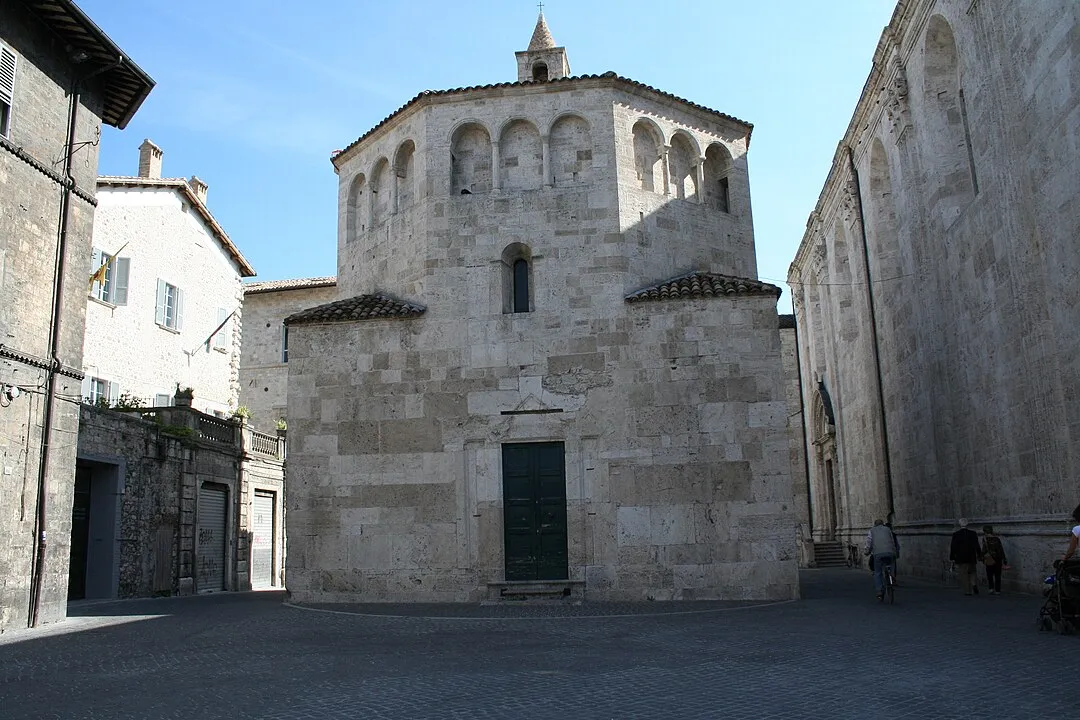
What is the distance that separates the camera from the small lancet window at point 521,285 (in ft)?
56.4

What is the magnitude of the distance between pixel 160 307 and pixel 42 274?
1155 cm

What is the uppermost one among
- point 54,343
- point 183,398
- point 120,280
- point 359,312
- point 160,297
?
point 120,280

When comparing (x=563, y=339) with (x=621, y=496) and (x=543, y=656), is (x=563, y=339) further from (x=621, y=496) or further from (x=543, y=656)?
(x=543, y=656)

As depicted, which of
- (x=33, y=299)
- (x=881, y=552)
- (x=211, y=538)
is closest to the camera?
(x=33, y=299)

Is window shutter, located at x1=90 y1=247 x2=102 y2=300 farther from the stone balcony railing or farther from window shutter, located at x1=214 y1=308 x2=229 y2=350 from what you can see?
window shutter, located at x1=214 y1=308 x2=229 y2=350

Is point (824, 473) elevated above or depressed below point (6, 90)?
below

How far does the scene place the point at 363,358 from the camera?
16.8m

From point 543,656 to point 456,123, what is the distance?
1187 cm

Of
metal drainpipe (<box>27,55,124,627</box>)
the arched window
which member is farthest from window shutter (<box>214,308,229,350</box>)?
the arched window

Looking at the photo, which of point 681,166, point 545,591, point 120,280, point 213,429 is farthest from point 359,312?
point 120,280

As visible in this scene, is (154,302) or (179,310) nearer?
(154,302)

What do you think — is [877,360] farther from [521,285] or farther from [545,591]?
[545,591]

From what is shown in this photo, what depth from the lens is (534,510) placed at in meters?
15.9

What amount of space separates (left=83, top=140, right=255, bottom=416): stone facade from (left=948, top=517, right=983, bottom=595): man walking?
65.0 feet
